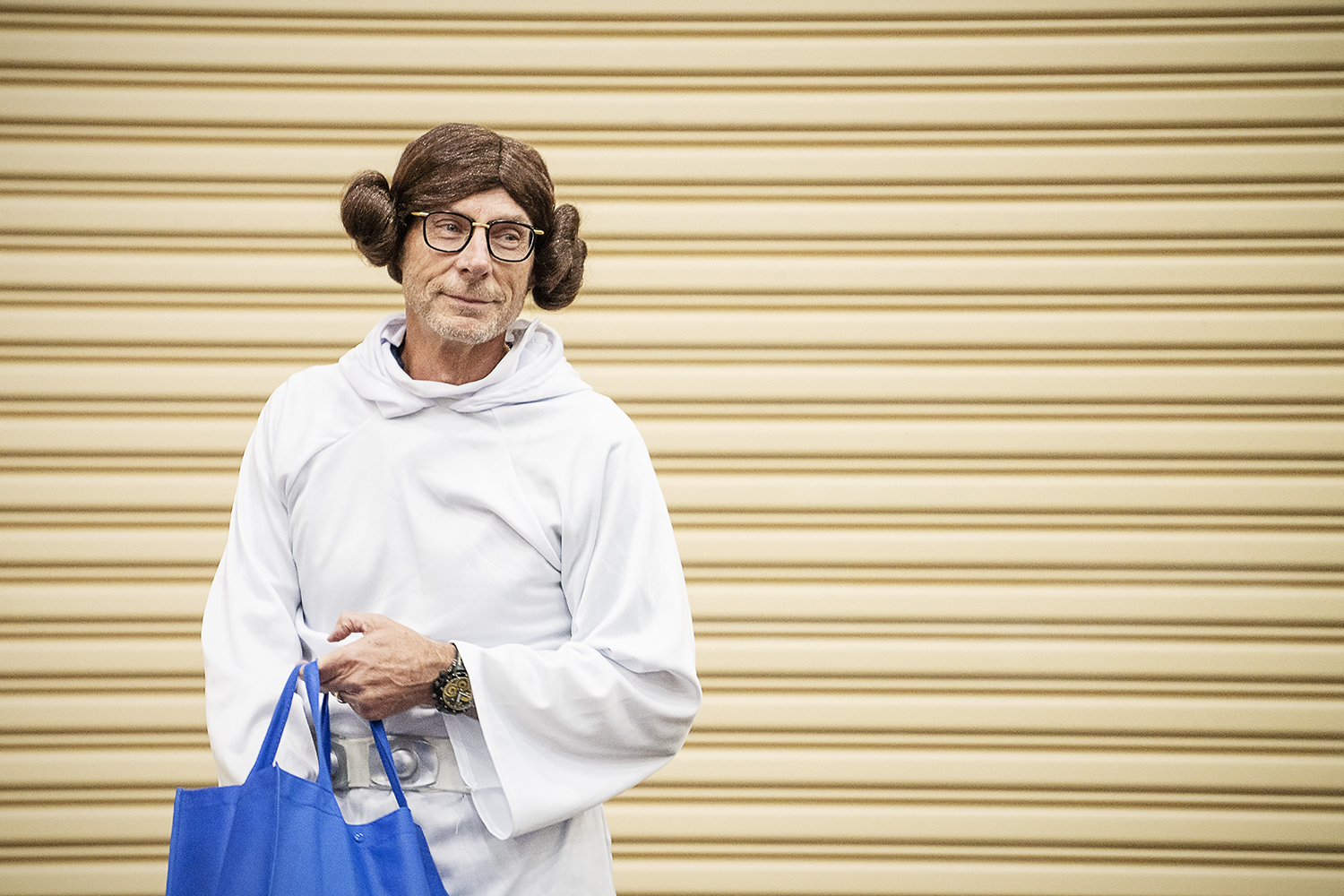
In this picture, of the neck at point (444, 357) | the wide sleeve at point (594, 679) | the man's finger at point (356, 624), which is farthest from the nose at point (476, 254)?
the man's finger at point (356, 624)

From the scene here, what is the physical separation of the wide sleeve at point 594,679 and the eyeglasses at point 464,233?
0.42 metres

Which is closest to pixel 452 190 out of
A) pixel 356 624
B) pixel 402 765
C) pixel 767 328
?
pixel 356 624

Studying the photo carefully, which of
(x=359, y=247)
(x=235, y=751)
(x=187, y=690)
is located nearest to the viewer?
(x=235, y=751)

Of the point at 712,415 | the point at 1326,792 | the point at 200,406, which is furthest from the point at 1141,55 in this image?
the point at 200,406

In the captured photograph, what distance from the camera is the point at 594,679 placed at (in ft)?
5.39

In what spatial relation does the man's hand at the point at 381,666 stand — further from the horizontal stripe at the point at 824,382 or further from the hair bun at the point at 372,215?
the horizontal stripe at the point at 824,382

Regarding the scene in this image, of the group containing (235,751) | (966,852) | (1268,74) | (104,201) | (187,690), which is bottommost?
(966,852)

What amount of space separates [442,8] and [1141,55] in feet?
7.75

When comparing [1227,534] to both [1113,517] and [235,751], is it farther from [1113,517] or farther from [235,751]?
[235,751]

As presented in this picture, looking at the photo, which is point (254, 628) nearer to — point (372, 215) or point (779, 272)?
point (372, 215)

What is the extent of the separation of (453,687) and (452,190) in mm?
897

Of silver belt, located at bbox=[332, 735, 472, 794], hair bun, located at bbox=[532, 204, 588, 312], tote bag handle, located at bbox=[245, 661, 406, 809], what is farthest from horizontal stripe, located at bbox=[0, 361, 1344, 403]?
tote bag handle, located at bbox=[245, 661, 406, 809]

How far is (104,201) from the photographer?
3.16 meters

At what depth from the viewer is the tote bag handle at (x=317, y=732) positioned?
1491 millimetres
